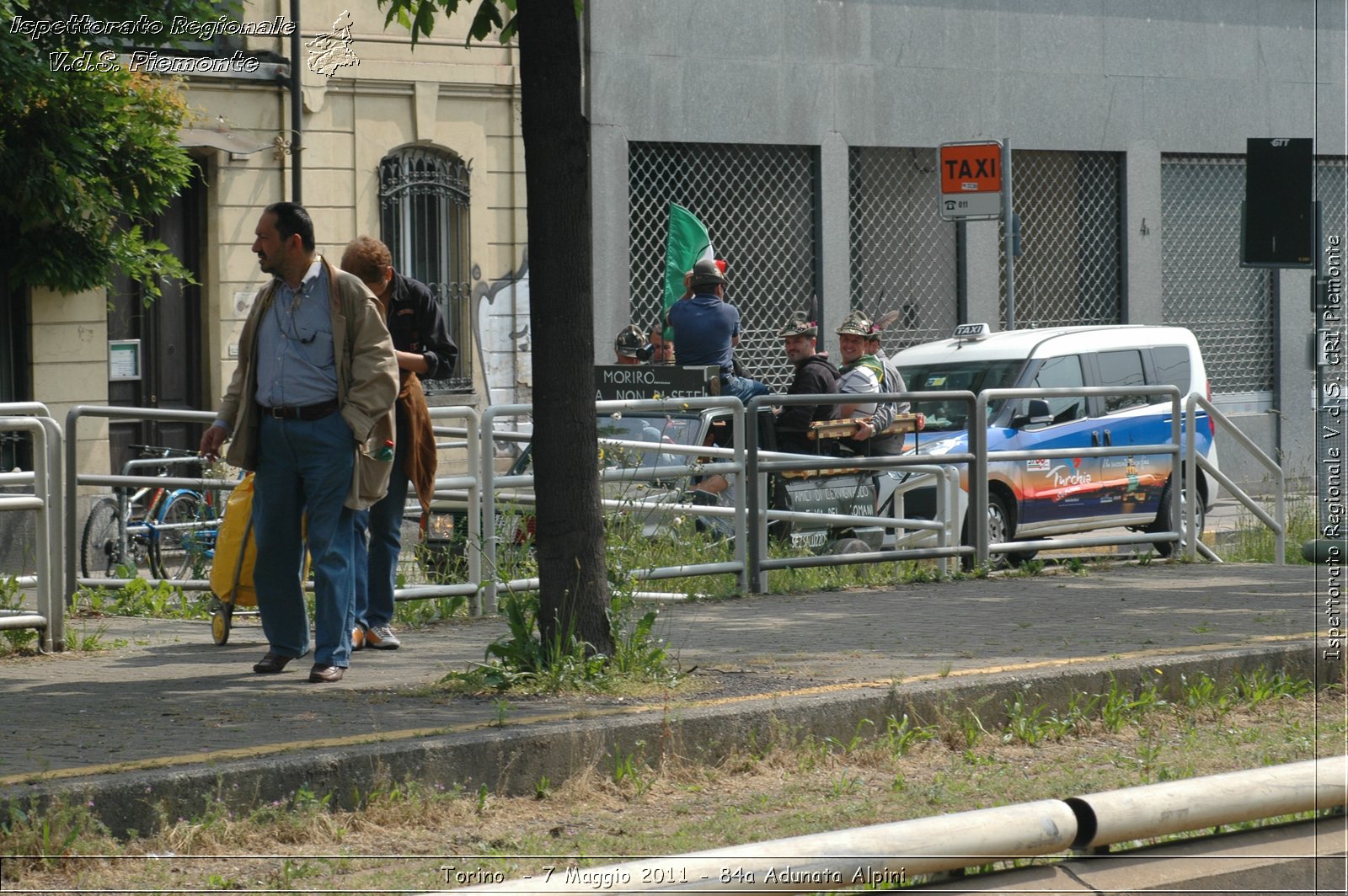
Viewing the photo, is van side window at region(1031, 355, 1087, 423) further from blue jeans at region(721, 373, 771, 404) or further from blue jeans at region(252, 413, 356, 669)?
blue jeans at region(252, 413, 356, 669)

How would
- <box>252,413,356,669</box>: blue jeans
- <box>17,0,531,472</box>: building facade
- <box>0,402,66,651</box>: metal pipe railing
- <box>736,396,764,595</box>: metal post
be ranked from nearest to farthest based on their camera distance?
<box>252,413,356,669</box>: blue jeans, <box>0,402,66,651</box>: metal pipe railing, <box>736,396,764,595</box>: metal post, <box>17,0,531,472</box>: building facade

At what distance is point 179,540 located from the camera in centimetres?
1110

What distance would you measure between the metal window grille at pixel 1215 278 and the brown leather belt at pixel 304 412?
18.3 metres

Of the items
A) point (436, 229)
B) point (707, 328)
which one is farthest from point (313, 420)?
point (436, 229)

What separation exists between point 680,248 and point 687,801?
12821 mm

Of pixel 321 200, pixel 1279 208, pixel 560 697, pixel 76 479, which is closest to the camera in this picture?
pixel 560 697

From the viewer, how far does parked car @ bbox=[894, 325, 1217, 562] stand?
1273 cm

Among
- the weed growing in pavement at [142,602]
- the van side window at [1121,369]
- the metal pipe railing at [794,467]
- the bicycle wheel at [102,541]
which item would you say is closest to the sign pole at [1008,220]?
the van side window at [1121,369]

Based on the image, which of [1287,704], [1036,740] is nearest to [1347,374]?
[1287,704]

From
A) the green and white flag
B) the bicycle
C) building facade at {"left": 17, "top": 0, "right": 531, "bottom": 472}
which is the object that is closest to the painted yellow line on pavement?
the bicycle

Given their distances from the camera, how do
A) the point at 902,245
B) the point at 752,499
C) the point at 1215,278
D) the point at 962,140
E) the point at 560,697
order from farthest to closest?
the point at 1215,278
the point at 962,140
the point at 902,245
the point at 752,499
the point at 560,697

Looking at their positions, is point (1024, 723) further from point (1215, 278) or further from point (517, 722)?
point (1215, 278)

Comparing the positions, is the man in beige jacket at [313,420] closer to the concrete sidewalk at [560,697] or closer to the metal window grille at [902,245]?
the concrete sidewalk at [560,697]

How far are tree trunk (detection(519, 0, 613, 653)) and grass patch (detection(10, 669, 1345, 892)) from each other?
1.04 meters
